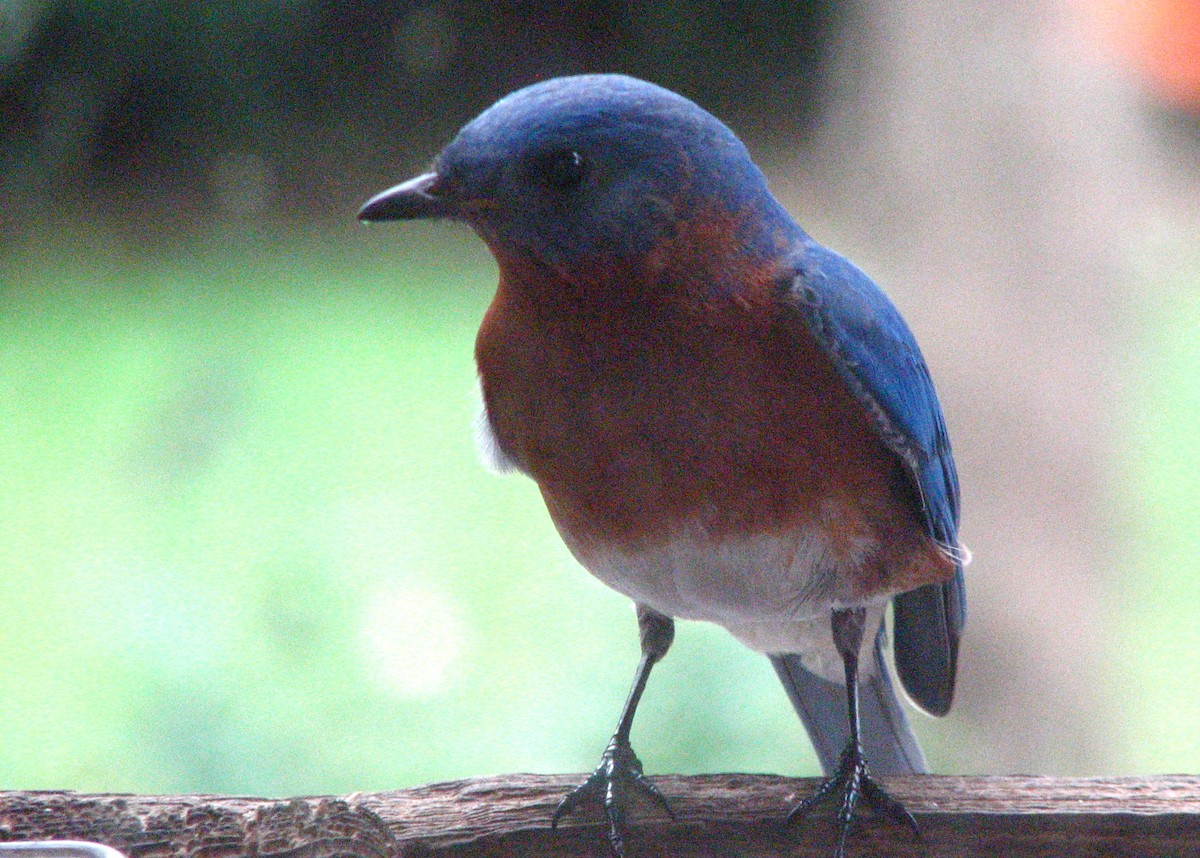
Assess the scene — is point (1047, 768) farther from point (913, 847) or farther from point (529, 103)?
→ point (529, 103)

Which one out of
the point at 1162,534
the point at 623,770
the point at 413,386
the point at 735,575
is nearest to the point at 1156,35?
the point at 1162,534

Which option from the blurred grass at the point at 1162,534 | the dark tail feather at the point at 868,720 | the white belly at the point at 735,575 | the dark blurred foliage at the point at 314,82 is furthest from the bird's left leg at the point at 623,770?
the blurred grass at the point at 1162,534

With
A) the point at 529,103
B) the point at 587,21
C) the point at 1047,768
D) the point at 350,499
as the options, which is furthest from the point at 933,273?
the point at 529,103

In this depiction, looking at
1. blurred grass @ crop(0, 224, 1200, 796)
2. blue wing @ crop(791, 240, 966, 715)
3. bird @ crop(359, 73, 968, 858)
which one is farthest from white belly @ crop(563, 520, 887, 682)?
blurred grass @ crop(0, 224, 1200, 796)

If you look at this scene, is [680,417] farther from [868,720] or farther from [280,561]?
[280,561]

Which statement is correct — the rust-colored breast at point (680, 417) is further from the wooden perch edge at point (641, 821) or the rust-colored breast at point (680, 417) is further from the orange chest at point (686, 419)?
the wooden perch edge at point (641, 821)
